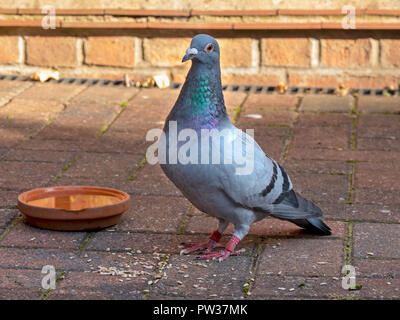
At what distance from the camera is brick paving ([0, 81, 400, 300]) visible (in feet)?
11.1

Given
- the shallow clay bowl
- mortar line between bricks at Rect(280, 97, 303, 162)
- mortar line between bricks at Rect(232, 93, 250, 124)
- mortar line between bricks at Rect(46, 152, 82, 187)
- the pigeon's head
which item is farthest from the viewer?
mortar line between bricks at Rect(232, 93, 250, 124)

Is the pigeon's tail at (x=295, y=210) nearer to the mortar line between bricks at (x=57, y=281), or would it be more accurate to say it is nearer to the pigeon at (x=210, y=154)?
the pigeon at (x=210, y=154)

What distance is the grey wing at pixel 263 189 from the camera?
11.6 feet

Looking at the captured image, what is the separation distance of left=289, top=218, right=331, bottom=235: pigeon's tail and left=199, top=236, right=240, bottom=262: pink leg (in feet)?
1.25

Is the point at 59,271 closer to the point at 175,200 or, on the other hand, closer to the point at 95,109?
the point at 175,200

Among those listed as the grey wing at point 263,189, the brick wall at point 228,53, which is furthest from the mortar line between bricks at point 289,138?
the grey wing at point 263,189

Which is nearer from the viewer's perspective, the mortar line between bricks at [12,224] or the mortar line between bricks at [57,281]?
the mortar line between bricks at [57,281]

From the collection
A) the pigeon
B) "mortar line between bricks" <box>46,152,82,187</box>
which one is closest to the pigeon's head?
the pigeon

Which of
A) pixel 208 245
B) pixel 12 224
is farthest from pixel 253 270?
pixel 12 224

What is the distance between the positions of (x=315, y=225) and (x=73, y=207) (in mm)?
1280

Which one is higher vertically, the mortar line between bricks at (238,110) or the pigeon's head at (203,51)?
the pigeon's head at (203,51)

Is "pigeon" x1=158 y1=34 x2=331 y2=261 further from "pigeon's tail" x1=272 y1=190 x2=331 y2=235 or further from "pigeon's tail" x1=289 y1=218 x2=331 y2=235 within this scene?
"pigeon's tail" x1=289 y1=218 x2=331 y2=235

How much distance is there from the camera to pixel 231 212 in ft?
11.9

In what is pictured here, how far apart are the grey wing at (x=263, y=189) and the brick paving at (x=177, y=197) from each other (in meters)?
0.20
